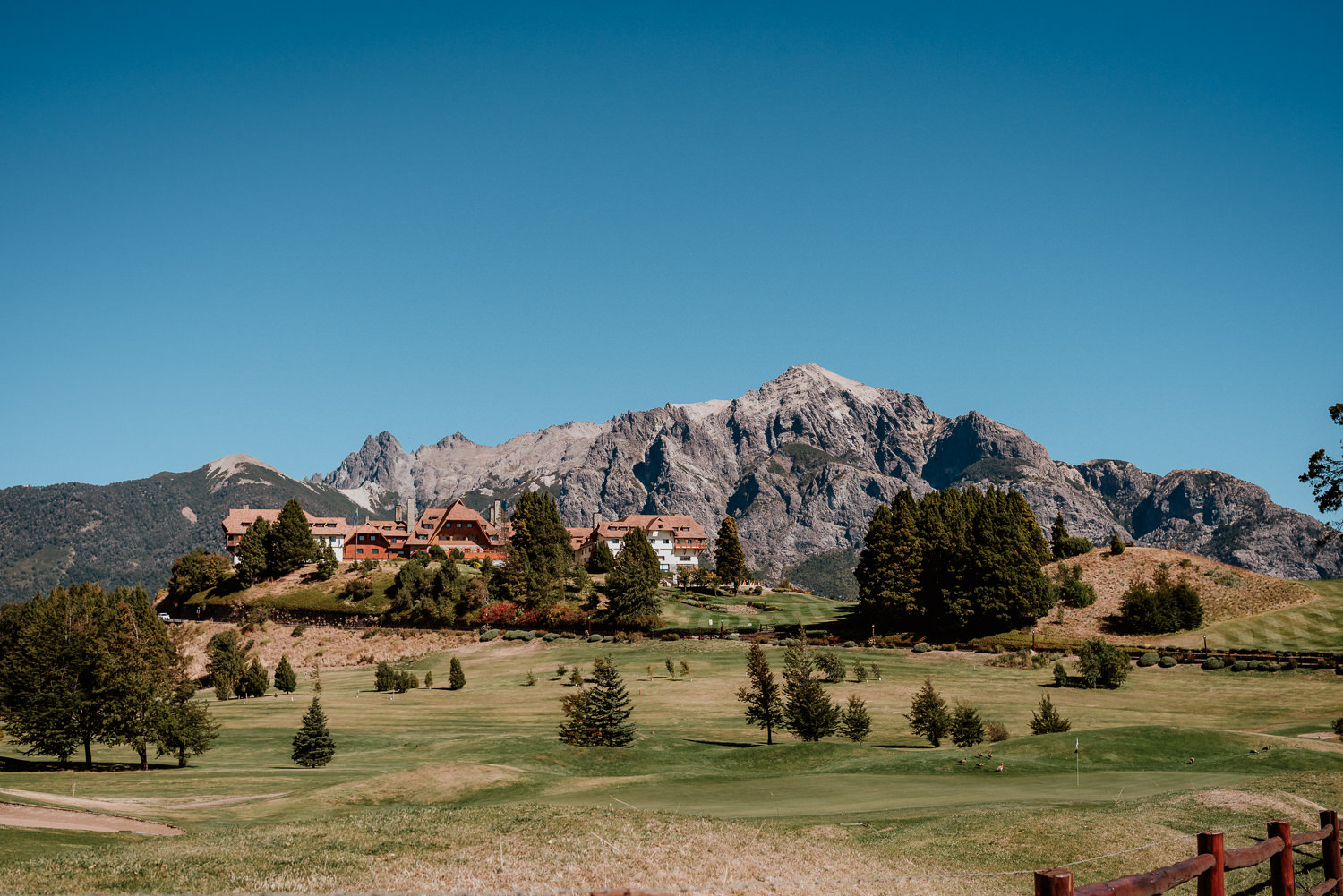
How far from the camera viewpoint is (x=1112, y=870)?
16.2 meters

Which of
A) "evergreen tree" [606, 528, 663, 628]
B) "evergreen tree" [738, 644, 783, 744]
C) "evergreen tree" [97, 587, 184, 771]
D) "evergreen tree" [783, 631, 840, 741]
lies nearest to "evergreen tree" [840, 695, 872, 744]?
"evergreen tree" [783, 631, 840, 741]

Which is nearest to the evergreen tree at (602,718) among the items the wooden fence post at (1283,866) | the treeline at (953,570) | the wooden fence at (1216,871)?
the wooden fence at (1216,871)

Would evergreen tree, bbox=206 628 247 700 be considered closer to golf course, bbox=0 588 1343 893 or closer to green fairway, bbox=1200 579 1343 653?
golf course, bbox=0 588 1343 893

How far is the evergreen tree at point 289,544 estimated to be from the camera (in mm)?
128875

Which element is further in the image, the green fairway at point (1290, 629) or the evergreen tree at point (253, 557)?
the evergreen tree at point (253, 557)

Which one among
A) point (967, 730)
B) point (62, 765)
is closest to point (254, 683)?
point (62, 765)

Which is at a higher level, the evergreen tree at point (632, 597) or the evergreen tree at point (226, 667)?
the evergreen tree at point (632, 597)

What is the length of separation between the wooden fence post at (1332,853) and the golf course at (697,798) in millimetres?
2130

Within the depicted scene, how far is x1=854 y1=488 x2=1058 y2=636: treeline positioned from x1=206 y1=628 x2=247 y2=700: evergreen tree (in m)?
62.8

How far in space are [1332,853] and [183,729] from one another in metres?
47.6

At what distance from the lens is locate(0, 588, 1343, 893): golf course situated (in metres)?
15.5

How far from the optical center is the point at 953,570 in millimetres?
94625

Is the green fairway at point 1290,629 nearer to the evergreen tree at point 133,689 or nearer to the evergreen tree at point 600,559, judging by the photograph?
the evergreen tree at point 600,559

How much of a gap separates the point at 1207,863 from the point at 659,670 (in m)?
71.9
